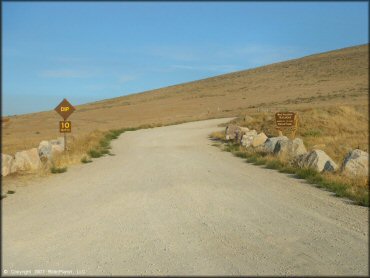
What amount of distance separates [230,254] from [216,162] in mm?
9627

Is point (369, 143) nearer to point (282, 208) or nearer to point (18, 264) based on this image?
point (282, 208)

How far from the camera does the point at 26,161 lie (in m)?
14.3

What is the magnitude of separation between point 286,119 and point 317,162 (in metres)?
7.38

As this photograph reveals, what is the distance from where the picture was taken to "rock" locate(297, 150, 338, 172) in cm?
1284

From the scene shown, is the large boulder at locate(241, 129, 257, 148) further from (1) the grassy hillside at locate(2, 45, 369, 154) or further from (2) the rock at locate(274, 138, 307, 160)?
(1) the grassy hillside at locate(2, 45, 369, 154)

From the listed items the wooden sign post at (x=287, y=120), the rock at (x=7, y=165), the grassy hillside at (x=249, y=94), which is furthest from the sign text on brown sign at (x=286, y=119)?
the grassy hillside at (x=249, y=94)

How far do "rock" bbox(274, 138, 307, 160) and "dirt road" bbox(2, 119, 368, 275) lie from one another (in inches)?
100

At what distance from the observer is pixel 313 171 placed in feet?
41.8

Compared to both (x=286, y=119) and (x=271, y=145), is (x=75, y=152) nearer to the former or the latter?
(x=271, y=145)

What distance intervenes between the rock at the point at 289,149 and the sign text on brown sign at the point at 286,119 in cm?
402

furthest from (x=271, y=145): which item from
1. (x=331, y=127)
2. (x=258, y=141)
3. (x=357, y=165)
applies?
(x=331, y=127)

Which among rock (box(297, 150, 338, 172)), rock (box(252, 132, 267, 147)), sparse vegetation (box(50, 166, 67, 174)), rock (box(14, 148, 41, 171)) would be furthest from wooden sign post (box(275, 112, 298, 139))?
rock (box(14, 148, 41, 171))

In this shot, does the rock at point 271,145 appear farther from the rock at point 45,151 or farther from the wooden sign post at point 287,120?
the rock at point 45,151

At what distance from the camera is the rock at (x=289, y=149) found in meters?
15.5
